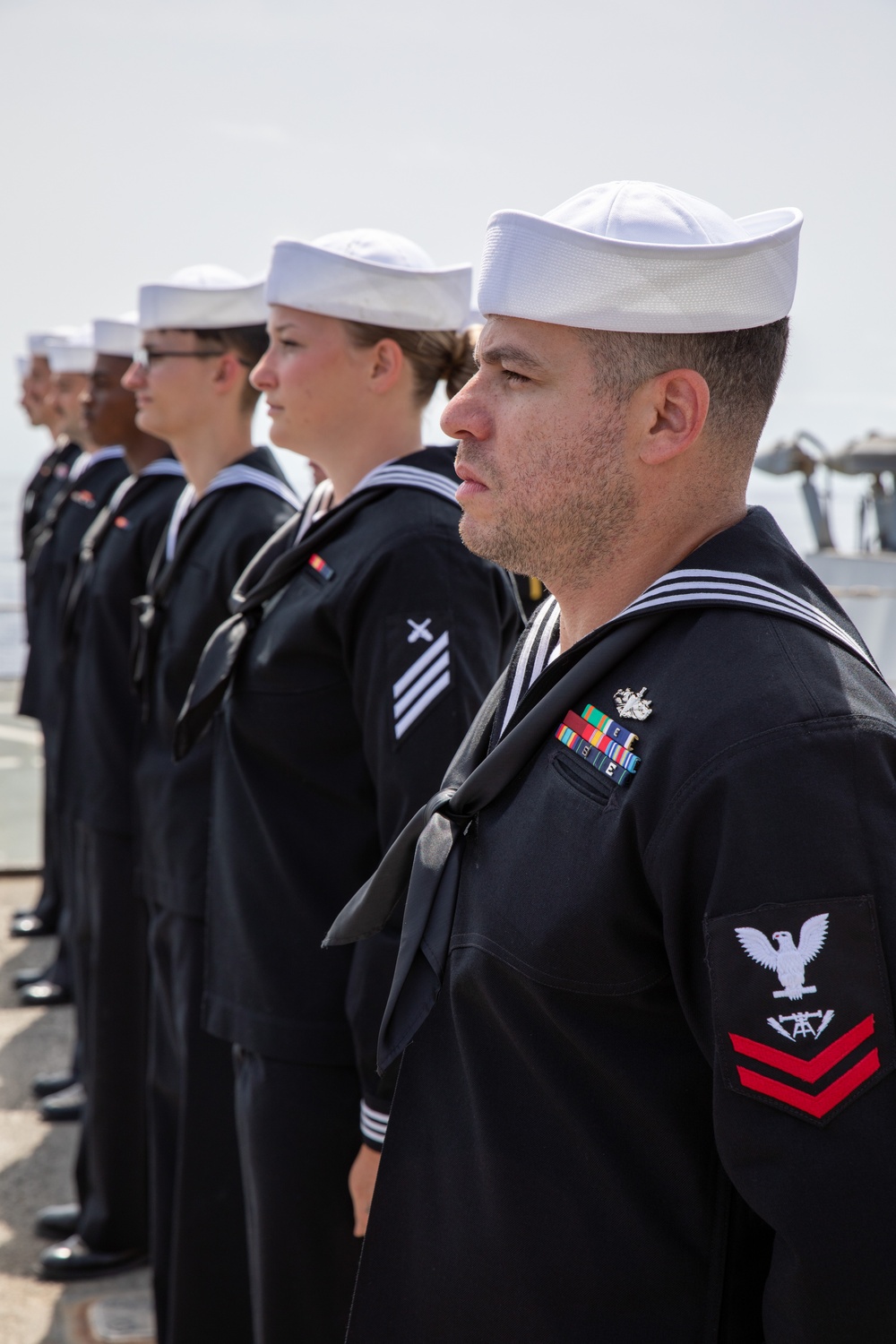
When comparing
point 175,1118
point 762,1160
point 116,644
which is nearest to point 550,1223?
point 762,1160

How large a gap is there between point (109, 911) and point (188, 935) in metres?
0.96

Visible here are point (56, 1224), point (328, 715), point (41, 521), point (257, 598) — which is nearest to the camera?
point (328, 715)

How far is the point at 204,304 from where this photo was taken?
3.18 meters

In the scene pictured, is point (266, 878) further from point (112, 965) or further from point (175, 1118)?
point (112, 965)

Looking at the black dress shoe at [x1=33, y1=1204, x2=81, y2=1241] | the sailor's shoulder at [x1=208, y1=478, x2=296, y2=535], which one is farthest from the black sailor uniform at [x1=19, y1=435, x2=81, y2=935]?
the sailor's shoulder at [x1=208, y1=478, x2=296, y2=535]

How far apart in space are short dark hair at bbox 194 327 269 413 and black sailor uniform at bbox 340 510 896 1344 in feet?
6.65

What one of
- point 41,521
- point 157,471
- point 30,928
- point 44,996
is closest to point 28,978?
point 44,996

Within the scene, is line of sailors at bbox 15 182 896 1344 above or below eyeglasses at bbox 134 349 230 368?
below

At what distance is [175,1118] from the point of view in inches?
112

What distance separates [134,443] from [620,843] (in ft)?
10.3

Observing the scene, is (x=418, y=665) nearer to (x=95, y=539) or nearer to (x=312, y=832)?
(x=312, y=832)

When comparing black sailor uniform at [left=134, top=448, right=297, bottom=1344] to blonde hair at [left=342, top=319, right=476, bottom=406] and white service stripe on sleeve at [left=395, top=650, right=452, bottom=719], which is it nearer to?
blonde hair at [left=342, top=319, right=476, bottom=406]

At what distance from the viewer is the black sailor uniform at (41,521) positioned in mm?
5816

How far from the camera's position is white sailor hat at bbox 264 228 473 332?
231cm
